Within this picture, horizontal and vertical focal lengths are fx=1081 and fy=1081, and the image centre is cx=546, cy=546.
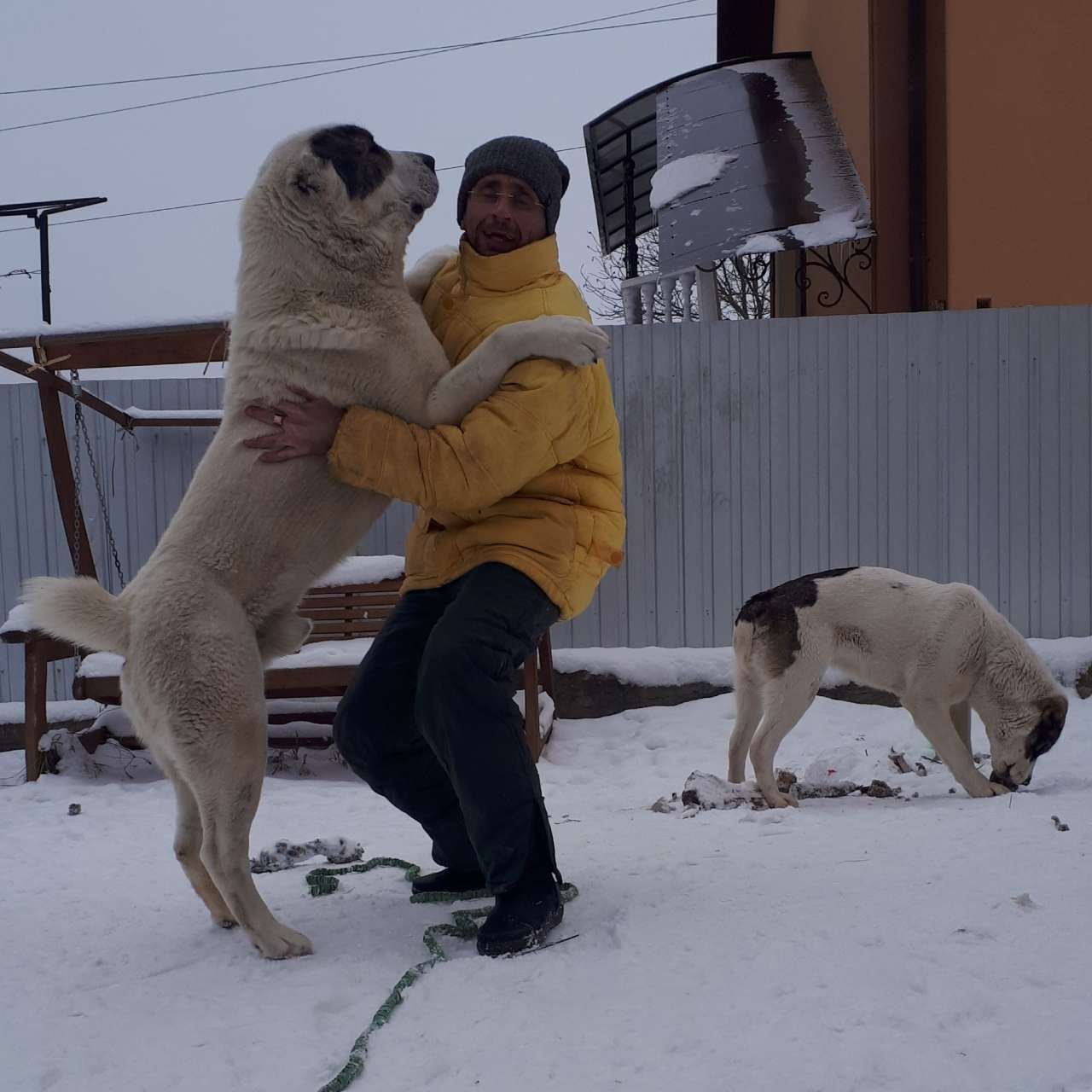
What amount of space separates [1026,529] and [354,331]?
215 inches

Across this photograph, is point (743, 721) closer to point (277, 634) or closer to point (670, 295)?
point (277, 634)

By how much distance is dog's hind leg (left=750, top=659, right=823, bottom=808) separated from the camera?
470 centimetres

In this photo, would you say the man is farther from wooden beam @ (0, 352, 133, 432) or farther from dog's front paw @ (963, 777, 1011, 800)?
wooden beam @ (0, 352, 133, 432)

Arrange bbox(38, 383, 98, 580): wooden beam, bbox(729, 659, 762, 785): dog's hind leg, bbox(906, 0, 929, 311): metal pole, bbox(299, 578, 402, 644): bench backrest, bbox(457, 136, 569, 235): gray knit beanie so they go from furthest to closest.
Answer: bbox(906, 0, 929, 311): metal pole, bbox(299, 578, 402, 644): bench backrest, bbox(38, 383, 98, 580): wooden beam, bbox(729, 659, 762, 785): dog's hind leg, bbox(457, 136, 569, 235): gray knit beanie

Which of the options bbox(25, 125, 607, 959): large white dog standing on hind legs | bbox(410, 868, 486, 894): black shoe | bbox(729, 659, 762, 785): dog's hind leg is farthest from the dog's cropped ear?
bbox(25, 125, 607, 959): large white dog standing on hind legs

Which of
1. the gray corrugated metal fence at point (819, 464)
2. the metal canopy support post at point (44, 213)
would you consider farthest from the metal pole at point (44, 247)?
the gray corrugated metal fence at point (819, 464)

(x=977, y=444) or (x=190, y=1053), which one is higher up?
(x=977, y=444)

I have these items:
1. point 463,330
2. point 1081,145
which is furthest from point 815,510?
point 463,330

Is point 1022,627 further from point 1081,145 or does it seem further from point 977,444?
point 1081,145

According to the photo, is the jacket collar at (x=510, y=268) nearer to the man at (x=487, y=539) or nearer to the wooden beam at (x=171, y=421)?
the man at (x=487, y=539)

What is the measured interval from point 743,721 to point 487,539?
8.54 ft

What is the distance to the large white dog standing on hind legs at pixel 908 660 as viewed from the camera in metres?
4.84

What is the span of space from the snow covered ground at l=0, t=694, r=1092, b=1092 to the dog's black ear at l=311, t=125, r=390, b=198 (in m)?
2.04

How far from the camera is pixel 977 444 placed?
22.8 feet
